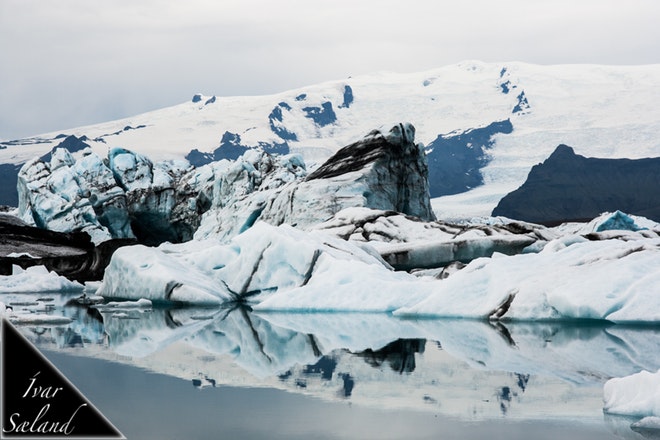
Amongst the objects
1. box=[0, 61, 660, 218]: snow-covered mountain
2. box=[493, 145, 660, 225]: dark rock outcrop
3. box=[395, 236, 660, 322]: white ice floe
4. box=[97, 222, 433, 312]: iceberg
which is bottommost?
box=[493, 145, 660, 225]: dark rock outcrop

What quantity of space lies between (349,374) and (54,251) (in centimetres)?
2061

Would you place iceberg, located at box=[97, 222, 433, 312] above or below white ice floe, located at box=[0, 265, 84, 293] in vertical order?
above

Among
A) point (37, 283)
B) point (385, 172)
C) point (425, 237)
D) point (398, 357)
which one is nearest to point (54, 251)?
point (37, 283)

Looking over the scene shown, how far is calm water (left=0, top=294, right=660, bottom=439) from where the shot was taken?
17.3 ft

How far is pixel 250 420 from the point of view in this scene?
542cm

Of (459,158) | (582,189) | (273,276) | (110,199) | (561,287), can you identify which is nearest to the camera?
(561,287)

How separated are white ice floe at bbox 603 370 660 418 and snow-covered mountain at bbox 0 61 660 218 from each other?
61.3 metres

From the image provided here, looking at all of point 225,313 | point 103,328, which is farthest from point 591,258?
point 103,328

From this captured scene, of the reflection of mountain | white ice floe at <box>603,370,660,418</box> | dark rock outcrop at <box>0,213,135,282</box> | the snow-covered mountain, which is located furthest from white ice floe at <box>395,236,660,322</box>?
the snow-covered mountain

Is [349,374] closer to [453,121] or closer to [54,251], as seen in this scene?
[54,251]

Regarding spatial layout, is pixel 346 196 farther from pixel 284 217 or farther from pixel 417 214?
pixel 417 214

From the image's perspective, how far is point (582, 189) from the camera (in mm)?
84125

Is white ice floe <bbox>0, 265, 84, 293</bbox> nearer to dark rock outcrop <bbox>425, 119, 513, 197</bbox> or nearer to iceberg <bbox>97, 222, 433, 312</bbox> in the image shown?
iceberg <bbox>97, 222, 433, 312</bbox>

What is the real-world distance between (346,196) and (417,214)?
11.5ft
